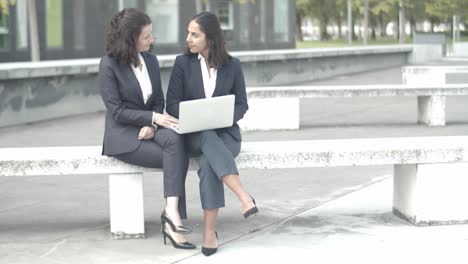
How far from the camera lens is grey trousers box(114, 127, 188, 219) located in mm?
5805

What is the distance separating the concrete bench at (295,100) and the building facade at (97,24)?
19.2ft

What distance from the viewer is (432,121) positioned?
1285 cm

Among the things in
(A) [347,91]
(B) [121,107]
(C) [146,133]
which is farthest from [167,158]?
(A) [347,91]

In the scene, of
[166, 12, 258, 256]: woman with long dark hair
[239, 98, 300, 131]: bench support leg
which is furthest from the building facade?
[166, 12, 258, 256]: woman with long dark hair

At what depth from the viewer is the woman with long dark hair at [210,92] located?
5.67m

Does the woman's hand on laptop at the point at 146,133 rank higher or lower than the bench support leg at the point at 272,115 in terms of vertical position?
higher

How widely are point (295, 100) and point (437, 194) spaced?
20.7ft

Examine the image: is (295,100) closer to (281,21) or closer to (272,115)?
(272,115)

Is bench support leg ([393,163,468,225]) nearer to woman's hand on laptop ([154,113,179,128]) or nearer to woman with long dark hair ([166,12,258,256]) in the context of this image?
woman with long dark hair ([166,12,258,256])

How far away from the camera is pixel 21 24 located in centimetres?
2064

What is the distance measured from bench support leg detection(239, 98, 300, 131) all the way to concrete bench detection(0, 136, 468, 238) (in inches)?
223

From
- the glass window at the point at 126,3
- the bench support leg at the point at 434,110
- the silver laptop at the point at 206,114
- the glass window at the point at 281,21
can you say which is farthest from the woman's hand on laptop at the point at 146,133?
the glass window at the point at 281,21

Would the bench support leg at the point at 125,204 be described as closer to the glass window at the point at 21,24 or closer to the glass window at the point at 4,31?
the glass window at the point at 4,31

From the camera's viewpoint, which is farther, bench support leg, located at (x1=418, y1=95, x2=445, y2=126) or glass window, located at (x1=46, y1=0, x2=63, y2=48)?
glass window, located at (x1=46, y1=0, x2=63, y2=48)
